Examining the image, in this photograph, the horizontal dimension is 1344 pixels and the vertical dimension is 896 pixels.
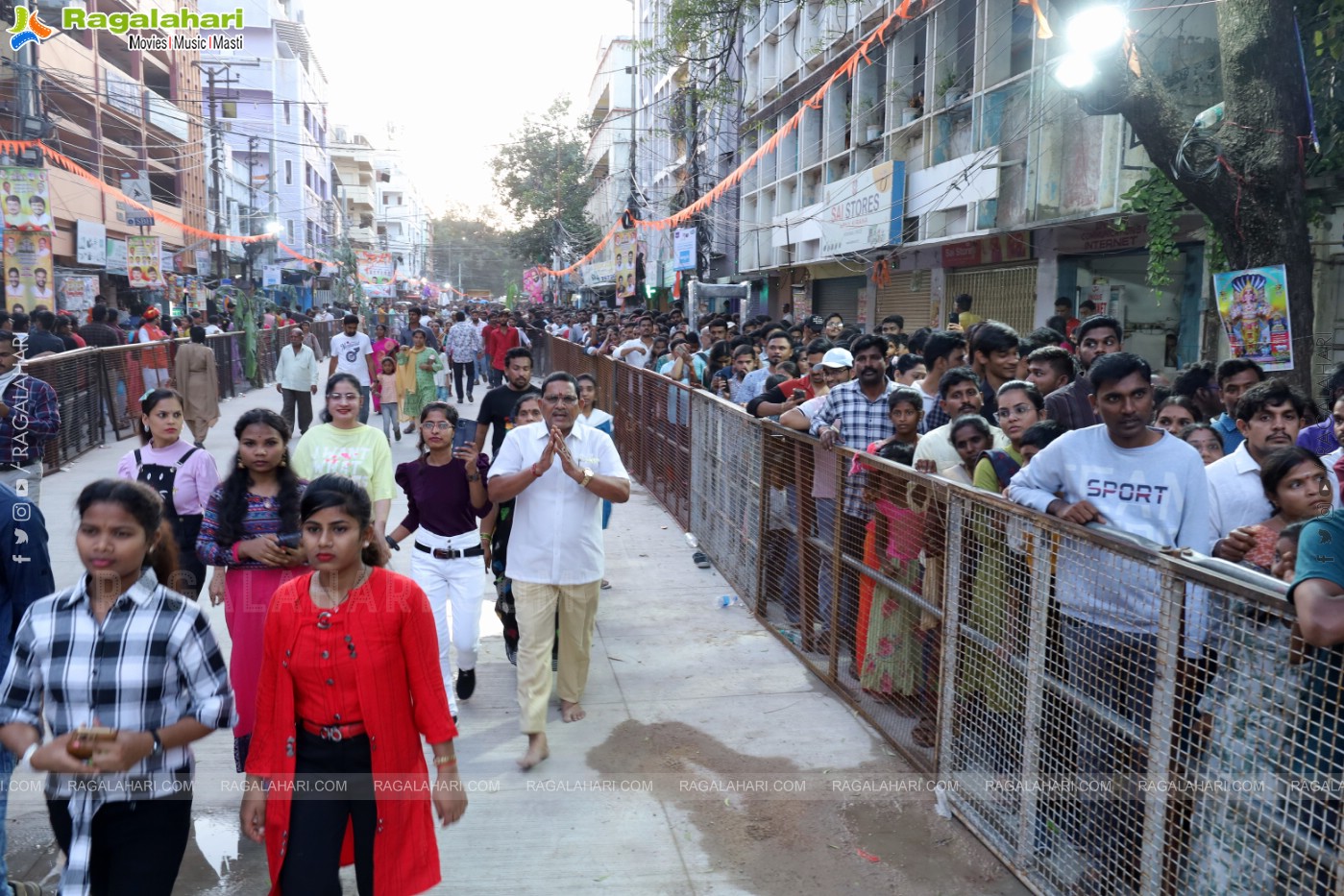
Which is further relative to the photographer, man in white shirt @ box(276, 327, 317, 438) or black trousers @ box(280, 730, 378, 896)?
man in white shirt @ box(276, 327, 317, 438)

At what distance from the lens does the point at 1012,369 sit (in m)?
5.96

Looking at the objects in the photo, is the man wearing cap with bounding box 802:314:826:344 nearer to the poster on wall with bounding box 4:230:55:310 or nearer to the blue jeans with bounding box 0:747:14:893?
the blue jeans with bounding box 0:747:14:893

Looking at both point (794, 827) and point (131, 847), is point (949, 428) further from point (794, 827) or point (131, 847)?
point (131, 847)

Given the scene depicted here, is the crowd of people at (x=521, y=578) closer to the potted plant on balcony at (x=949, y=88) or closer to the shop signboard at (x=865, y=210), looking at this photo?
the potted plant on balcony at (x=949, y=88)

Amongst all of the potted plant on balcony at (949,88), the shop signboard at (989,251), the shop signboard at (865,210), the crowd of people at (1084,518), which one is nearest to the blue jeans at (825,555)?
the crowd of people at (1084,518)

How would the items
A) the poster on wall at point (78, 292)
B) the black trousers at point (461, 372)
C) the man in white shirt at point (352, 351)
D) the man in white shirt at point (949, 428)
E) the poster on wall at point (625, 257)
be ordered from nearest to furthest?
the man in white shirt at point (949, 428), the man in white shirt at point (352, 351), the black trousers at point (461, 372), the poster on wall at point (78, 292), the poster on wall at point (625, 257)

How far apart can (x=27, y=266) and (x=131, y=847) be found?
17.0m

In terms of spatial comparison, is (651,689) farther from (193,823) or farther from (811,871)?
(193,823)

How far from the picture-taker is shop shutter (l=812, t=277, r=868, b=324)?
21.5 m

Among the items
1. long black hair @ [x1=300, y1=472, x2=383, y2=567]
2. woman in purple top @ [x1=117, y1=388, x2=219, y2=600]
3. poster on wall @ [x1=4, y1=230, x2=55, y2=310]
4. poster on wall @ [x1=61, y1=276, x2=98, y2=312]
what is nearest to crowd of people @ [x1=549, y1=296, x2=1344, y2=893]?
long black hair @ [x1=300, y1=472, x2=383, y2=567]

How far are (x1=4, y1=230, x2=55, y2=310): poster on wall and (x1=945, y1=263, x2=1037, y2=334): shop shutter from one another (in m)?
14.4

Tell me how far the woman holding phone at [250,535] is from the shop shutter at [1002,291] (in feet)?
37.3

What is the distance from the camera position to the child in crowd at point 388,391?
1347 centimetres

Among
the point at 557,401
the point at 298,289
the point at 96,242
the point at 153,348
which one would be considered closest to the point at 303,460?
the point at 557,401
